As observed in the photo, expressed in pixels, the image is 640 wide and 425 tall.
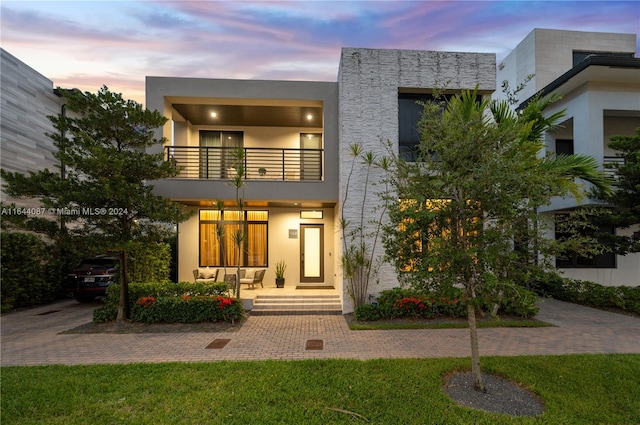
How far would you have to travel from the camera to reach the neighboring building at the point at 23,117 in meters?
9.70

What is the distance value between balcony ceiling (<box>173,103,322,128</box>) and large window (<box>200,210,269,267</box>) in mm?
3584

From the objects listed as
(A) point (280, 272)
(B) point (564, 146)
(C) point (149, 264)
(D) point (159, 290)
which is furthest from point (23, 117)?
(B) point (564, 146)

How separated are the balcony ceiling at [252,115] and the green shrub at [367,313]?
6.76m

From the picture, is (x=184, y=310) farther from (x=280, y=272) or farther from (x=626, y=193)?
(x=626, y=193)

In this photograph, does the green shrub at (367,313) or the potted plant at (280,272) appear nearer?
the green shrub at (367,313)

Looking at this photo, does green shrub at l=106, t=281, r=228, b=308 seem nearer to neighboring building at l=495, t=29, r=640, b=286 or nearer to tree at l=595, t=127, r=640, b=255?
neighboring building at l=495, t=29, r=640, b=286

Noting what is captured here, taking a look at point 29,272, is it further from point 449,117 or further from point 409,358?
point 449,117

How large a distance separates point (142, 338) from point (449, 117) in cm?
761

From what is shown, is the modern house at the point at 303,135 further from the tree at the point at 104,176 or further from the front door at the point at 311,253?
the tree at the point at 104,176

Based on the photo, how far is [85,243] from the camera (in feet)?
22.8

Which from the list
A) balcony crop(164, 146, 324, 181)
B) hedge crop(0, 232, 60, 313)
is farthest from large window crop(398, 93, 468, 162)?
hedge crop(0, 232, 60, 313)

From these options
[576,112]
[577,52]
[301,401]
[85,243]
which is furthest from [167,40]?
[577,52]

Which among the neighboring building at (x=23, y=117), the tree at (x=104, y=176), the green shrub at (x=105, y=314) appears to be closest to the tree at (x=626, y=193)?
the tree at (x=104, y=176)

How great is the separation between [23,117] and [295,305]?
37.7 feet
